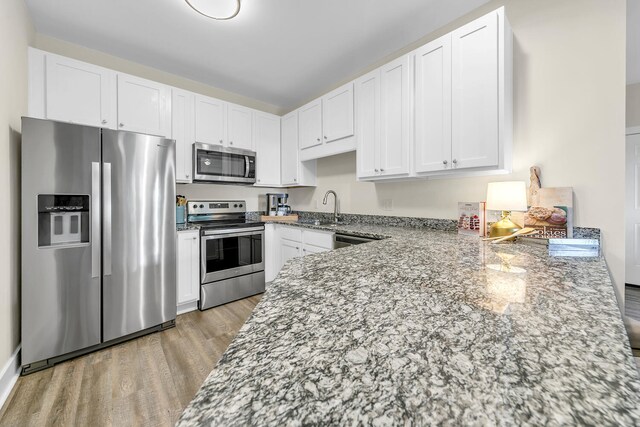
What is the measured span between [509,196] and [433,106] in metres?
0.87

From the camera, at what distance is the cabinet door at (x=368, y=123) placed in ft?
7.89

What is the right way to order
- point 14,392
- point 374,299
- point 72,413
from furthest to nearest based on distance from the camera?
point 14,392 < point 72,413 < point 374,299

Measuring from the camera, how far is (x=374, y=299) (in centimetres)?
66

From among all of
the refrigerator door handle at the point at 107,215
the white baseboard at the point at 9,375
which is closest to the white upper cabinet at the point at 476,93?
the refrigerator door handle at the point at 107,215

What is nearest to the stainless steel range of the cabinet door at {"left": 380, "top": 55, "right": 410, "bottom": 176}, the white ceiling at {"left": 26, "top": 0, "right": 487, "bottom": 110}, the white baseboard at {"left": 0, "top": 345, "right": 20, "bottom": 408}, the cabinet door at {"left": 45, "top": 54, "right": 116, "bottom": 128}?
the cabinet door at {"left": 45, "top": 54, "right": 116, "bottom": 128}

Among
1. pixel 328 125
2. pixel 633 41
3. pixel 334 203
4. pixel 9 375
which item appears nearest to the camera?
pixel 9 375

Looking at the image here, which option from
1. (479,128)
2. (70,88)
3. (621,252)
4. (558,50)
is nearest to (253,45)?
(70,88)

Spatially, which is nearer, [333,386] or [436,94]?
[333,386]

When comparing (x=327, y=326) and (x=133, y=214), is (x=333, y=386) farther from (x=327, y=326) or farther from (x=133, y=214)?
(x=133, y=214)

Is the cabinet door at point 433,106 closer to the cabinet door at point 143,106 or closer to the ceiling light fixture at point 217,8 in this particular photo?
the ceiling light fixture at point 217,8

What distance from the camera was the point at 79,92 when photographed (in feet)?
7.45

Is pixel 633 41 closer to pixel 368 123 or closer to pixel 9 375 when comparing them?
pixel 368 123

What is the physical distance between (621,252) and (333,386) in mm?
2058

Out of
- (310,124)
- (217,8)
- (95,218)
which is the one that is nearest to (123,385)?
(95,218)
